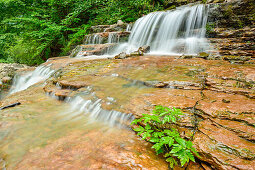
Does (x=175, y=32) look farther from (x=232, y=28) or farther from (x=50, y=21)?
(x=50, y=21)

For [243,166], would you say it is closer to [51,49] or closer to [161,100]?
[161,100]

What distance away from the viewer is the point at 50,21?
11.7m

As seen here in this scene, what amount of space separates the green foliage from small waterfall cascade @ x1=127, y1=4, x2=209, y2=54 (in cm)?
417

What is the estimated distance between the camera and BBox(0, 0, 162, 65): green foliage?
11.6m

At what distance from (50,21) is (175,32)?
10.4 metres

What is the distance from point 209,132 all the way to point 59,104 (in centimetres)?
300

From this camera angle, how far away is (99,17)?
1372 cm

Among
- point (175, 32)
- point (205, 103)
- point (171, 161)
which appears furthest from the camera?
point (175, 32)

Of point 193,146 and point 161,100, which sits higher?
point 161,100

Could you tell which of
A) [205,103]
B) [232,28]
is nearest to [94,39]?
[232,28]

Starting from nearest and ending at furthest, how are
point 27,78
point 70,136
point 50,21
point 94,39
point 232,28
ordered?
point 70,136
point 27,78
point 232,28
point 94,39
point 50,21

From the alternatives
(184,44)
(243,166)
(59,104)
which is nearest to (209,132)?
(243,166)

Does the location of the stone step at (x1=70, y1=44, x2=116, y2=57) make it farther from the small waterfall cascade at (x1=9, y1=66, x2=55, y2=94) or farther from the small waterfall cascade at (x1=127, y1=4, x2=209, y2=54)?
the small waterfall cascade at (x1=9, y1=66, x2=55, y2=94)

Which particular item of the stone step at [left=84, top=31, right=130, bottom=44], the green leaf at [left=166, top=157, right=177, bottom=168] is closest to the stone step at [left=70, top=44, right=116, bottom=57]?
the stone step at [left=84, top=31, right=130, bottom=44]
